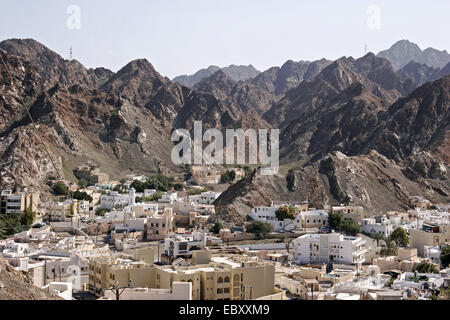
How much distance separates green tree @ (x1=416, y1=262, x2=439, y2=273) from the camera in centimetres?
2964

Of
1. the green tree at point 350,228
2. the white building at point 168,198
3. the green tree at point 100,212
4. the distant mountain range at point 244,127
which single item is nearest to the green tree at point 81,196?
the green tree at point 100,212

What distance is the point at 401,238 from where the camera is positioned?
40250mm

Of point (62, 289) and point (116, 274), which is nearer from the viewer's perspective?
point (62, 289)

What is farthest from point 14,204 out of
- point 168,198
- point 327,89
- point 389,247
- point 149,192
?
point 327,89

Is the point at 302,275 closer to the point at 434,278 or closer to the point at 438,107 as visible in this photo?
the point at 434,278

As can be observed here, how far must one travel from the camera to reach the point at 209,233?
44.1 m

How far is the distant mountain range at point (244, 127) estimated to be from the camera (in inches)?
2312

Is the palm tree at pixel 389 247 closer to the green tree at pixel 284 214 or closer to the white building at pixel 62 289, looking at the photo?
the green tree at pixel 284 214

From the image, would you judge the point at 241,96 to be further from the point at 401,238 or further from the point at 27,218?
the point at 401,238

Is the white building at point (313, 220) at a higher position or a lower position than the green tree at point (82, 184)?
lower

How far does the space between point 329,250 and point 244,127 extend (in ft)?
265

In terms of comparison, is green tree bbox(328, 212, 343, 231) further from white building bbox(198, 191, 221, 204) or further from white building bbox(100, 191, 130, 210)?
white building bbox(100, 191, 130, 210)

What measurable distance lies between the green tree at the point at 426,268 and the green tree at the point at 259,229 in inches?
Result: 575
